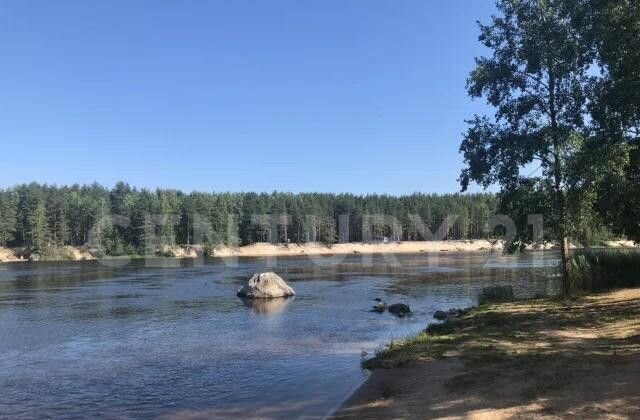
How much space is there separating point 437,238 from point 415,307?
398ft

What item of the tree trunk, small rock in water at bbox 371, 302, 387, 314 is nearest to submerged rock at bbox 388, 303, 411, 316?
small rock in water at bbox 371, 302, 387, 314

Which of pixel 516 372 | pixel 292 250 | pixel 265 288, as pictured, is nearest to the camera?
pixel 516 372

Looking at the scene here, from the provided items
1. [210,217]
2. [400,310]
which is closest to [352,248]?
[210,217]

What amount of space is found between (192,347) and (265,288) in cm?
1627

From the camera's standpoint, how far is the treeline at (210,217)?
117688 mm

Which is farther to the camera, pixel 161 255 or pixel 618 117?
pixel 161 255

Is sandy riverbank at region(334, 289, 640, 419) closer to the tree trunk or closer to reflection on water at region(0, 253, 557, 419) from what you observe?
reflection on water at region(0, 253, 557, 419)

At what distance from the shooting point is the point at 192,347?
2058cm

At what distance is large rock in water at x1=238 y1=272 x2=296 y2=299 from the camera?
36544 mm

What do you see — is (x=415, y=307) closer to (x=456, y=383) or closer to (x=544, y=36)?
(x=544, y=36)

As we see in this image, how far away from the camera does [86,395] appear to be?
14.2 metres

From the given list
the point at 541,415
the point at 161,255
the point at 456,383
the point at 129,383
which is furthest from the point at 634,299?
the point at 161,255

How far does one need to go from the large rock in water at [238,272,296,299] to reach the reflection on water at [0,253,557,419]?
4.55 ft

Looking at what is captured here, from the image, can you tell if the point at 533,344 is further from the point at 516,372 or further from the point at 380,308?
the point at 380,308
